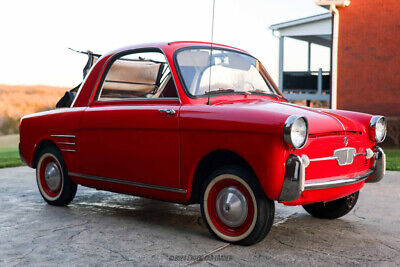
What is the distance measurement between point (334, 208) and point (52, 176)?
3.16m

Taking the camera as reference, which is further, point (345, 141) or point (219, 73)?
point (219, 73)

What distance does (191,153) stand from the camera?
4348mm

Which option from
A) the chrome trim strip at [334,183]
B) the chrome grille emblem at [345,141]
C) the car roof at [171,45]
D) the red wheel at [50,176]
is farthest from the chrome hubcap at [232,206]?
the red wheel at [50,176]

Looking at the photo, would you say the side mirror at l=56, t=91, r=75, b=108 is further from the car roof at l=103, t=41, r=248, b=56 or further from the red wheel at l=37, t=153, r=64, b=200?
the car roof at l=103, t=41, r=248, b=56

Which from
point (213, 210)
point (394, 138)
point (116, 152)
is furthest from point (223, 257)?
point (394, 138)

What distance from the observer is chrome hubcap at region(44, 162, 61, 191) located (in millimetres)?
5844

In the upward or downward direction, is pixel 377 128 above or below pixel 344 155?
above

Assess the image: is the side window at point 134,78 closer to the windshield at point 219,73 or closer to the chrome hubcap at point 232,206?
the windshield at point 219,73

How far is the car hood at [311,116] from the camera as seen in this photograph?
13.0 feet

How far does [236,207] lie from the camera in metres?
4.13

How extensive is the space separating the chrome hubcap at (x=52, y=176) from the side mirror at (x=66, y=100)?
27.6 inches

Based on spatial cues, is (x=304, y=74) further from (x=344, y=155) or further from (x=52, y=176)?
(x=344, y=155)

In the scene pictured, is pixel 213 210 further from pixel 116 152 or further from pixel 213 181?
pixel 116 152

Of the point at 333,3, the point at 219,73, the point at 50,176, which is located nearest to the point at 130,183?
the point at 219,73
